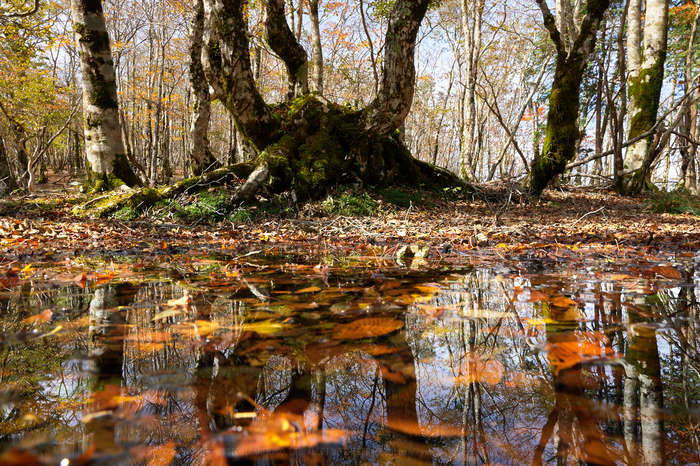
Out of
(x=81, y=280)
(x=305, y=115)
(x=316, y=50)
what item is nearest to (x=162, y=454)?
(x=81, y=280)

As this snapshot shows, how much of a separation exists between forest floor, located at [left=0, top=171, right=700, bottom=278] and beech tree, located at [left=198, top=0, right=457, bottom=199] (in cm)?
56

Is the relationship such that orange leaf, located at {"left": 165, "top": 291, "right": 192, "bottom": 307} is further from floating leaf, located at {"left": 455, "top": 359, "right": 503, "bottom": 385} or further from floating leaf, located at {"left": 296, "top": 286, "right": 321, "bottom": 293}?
floating leaf, located at {"left": 455, "top": 359, "right": 503, "bottom": 385}

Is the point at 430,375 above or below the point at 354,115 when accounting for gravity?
below

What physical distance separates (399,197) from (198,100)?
258 inches

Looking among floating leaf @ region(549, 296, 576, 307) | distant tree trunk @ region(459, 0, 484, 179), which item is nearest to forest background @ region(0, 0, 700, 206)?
distant tree trunk @ region(459, 0, 484, 179)

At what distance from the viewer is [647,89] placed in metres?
9.38

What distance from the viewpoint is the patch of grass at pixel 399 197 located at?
289 inches

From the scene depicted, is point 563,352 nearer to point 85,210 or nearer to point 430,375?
point 430,375

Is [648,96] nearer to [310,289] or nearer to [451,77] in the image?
[310,289]

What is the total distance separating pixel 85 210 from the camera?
19.4 ft

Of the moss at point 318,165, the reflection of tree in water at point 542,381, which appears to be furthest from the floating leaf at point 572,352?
the moss at point 318,165

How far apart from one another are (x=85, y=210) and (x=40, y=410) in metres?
6.14

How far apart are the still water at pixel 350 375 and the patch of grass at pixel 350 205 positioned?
4.29 meters

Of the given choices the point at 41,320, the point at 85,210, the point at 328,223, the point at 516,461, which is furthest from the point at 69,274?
the point at 85,210
